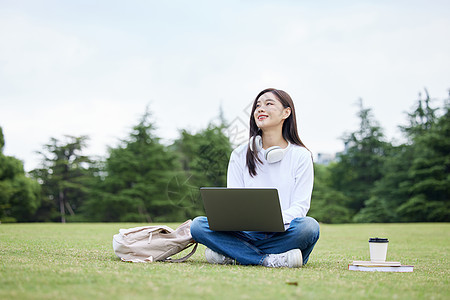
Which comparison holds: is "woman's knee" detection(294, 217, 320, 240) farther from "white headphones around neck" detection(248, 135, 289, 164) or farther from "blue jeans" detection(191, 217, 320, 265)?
"white headphones around neck" detection(248, 135, 289, 164)

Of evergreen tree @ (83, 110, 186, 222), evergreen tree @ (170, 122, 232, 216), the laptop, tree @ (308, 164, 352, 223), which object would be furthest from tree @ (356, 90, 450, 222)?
the laptop

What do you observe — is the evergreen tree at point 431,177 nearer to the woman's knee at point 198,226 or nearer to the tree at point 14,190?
the tree at point 14,190

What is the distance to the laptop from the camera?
3545 mm

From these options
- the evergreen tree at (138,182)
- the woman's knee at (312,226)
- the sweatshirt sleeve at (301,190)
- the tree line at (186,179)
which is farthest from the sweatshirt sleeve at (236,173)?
the evergreen tree at (138,182)

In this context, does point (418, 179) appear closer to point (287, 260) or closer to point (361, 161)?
point (361, 161)

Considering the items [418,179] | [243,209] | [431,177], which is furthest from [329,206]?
[243,209]

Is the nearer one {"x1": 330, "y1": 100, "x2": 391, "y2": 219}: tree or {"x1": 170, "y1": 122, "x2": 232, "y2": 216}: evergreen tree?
{"x1": 170, "y1": 122, "x2": 232, "y2": 216}: evergreen tree

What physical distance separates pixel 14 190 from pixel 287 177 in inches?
1203

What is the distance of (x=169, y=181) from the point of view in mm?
35156

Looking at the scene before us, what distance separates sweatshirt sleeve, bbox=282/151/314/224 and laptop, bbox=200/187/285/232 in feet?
0.77

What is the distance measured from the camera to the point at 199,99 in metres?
34.7

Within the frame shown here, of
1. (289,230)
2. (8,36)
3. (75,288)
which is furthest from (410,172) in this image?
(75,288)

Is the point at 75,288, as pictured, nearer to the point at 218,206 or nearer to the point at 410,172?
the point at 218,206

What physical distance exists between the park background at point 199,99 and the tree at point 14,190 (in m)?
0.11
